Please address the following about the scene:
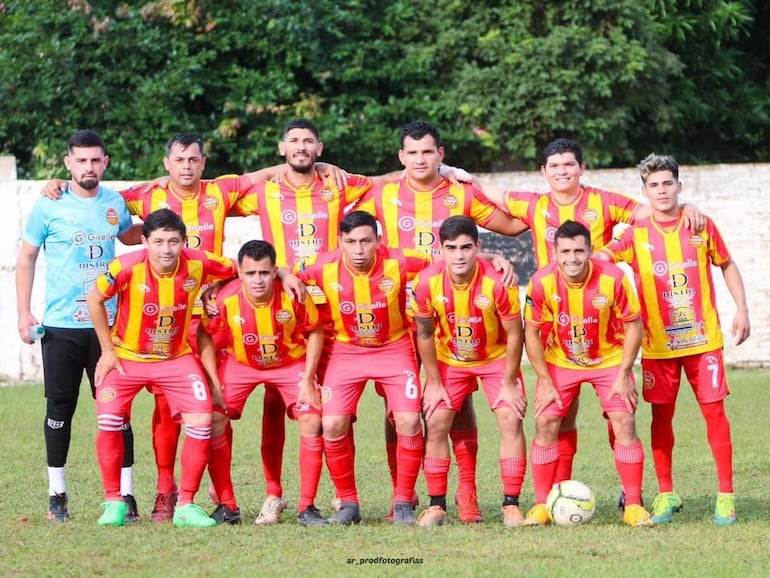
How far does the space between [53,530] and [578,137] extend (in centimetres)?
1093

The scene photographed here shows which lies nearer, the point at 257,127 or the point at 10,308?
the point at 10,308

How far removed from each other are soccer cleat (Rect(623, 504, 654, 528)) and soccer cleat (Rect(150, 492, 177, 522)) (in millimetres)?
2445

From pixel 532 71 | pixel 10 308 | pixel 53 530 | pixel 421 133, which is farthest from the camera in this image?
pixel 532 71

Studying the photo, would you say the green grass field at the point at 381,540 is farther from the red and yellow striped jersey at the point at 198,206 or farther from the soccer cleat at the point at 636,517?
the red and yellow striped jersey at the point at 198,206

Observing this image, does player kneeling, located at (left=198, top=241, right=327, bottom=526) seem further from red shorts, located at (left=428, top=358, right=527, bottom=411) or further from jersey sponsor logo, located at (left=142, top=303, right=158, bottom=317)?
red shorts, located at (left=428, top=358, right=527, bottom=411)

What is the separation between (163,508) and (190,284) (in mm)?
1266

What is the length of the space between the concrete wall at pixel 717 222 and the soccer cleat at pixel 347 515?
8.04 m

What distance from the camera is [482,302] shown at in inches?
285

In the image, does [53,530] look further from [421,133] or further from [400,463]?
[421,133]

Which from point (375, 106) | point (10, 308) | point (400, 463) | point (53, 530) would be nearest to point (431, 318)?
point (400, 463)

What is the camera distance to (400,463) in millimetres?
7371

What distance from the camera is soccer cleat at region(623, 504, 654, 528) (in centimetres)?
706

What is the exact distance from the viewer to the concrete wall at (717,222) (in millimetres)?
14906

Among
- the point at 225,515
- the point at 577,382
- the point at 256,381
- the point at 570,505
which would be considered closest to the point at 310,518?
the point at 225,515
